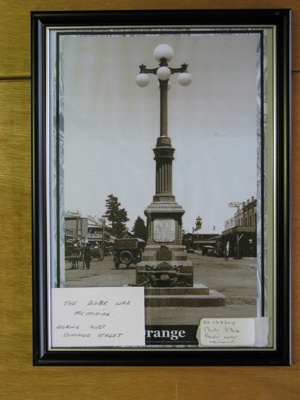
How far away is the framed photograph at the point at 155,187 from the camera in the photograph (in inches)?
23.4

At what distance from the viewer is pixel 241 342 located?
59 centimetres

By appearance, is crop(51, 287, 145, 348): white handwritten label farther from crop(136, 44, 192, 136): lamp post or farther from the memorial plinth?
crop(136, 44, 192, 136): lamp post

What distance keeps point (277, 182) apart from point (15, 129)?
0.34 meters

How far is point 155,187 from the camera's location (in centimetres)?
60

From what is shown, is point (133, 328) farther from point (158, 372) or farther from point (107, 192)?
point (107, 192)

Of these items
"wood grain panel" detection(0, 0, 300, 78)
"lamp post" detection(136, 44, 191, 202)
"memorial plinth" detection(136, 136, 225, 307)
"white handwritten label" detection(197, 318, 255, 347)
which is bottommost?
"white handwritten label" detection(197, 318, 255, 347)

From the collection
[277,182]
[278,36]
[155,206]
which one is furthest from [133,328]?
[278,36]

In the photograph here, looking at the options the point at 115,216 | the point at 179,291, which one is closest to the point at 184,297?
the point at 179,291

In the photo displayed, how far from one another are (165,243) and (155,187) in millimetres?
73

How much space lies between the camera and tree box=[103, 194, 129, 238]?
598 mm

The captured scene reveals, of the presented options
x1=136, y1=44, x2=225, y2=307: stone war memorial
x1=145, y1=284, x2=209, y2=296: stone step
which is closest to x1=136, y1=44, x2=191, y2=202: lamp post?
x1=136, y1=44, x2=225, y2=307: stone war memorial

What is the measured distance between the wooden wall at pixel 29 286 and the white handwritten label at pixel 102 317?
0.12ft

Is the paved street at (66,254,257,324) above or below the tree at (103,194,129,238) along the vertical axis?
below

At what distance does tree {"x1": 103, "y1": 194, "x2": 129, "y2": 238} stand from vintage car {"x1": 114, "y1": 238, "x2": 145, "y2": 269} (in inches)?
0.5
